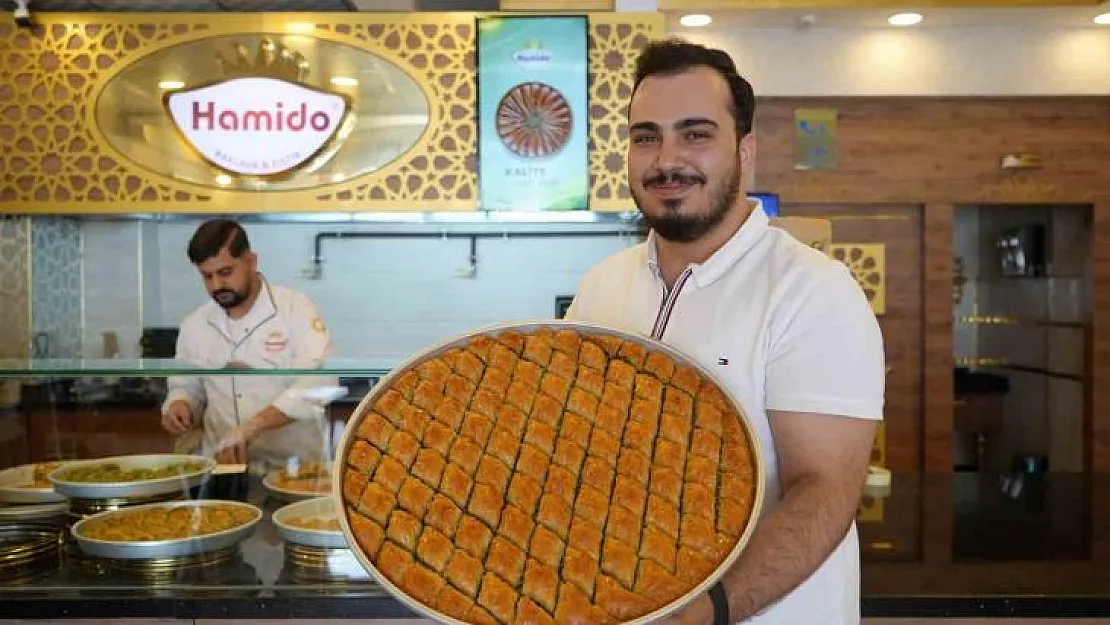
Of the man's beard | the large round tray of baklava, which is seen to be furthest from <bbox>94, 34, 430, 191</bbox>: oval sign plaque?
the large round tray of baklava

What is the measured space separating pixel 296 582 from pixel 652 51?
1.08m

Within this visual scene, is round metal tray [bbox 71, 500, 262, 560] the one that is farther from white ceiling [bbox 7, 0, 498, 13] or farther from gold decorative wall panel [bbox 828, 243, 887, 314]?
gold decorative wall panel [bbox 828, 243, 887, 314]

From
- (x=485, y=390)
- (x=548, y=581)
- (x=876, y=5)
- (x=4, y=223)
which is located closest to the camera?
(x=548, y=581)

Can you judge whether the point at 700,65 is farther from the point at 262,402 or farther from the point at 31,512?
the point at 31,512

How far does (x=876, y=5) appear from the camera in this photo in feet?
13.8

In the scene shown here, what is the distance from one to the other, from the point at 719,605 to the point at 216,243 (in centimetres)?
272

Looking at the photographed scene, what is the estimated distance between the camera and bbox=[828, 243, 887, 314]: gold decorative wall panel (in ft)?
15.7

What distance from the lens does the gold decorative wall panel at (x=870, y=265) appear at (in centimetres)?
480

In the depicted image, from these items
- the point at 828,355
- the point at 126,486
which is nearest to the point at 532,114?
the point at 126,486

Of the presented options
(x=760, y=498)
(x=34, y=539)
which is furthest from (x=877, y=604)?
(x=34, y=539)

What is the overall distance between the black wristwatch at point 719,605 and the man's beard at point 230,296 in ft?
8.66

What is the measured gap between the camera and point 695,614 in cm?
104

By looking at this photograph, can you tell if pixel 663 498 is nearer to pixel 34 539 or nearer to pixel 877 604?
pixel 877 604

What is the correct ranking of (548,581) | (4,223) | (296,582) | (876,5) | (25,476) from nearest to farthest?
(548,581)
(296,582)
(25,476)
(876,5)
(4,223)
